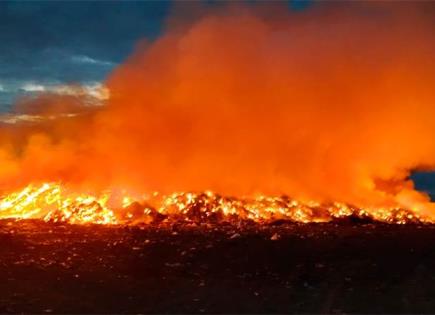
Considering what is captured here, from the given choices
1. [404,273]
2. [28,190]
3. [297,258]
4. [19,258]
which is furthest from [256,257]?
[28,190]

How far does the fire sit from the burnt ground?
7128 mm

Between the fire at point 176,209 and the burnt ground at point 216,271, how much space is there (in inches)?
281

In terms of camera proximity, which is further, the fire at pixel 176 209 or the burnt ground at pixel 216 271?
the fire at pixel 176 209

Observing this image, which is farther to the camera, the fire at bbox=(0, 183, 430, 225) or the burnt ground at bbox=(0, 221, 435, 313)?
the fire at bbox=(0, 183, 430, 225)

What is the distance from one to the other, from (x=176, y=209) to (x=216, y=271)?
22.8 metres

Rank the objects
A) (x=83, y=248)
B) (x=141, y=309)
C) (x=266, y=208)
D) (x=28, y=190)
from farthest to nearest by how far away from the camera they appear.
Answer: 1. (x=28, y=190)
2. (x=266, y=208)
3. (x=83, y=248)
4. (x=141, y=309)

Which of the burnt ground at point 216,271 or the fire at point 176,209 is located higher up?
the fire at point 176,209

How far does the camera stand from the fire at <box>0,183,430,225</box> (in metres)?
42.5

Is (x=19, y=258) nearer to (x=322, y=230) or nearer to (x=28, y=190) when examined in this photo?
(x=322, y=230)

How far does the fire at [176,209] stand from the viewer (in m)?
42.5

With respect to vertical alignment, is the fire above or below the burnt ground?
above

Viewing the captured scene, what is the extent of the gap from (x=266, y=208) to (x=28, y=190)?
23.2 m

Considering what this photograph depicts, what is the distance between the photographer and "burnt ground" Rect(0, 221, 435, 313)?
16.1m

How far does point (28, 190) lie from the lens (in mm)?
49750
